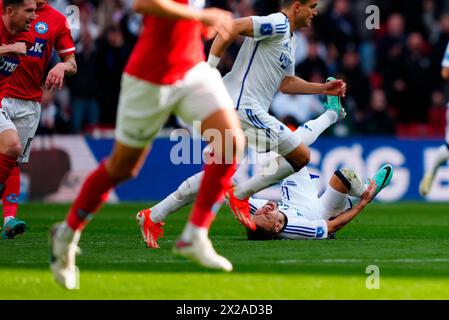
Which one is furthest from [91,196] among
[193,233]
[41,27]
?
[41,27]

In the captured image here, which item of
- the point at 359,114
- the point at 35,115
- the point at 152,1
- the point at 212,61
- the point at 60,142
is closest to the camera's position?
the point at 152,1

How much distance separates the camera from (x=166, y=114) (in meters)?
6.83

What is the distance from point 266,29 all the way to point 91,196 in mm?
3160

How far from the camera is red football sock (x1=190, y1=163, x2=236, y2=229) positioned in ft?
22.3

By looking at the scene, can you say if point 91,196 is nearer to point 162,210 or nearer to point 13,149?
point 162,210

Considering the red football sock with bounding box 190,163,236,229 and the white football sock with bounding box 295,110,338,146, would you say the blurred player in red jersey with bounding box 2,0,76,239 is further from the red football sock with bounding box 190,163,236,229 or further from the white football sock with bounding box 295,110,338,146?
the red football sock with bounding box 190,163,236,229

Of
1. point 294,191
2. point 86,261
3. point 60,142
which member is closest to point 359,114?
point 60,142

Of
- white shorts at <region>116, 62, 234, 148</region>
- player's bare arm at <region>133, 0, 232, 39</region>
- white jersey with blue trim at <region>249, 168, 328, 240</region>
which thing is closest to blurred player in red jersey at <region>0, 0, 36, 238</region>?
white jersey with blue trim at <region>249, 168, 328, 240</region>

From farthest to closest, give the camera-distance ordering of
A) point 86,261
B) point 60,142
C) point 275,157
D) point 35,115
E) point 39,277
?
1. point 60,142
2. point 35,115
3. point 275,157
4. point 86,261
5. point 39,277

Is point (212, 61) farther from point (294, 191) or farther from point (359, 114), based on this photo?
point (359, 114)

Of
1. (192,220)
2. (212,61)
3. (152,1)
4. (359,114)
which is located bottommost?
→ (359,114)

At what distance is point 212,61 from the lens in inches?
359

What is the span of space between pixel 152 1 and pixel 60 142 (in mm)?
11016

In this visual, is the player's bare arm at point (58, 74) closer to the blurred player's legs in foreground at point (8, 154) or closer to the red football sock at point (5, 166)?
the blurred player's legs in foreground at point (8, 154)
